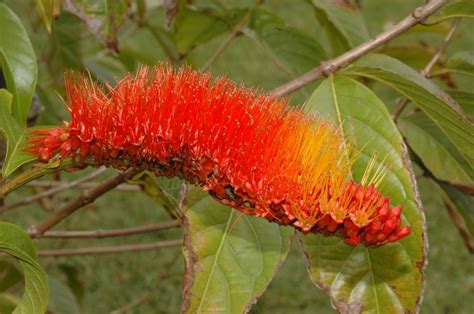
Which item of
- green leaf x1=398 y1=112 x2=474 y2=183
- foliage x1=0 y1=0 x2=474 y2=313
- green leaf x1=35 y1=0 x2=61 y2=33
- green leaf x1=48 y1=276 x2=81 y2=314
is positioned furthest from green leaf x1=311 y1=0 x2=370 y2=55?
green leaf x1=48 y1=276 x2=81 y2=314

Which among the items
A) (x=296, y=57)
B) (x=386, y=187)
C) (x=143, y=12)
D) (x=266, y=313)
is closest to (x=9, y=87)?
(x=386, y=187)

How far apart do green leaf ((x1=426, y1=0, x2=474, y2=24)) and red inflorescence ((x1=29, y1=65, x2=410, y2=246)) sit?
1.16 feet

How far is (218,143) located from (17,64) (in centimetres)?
39

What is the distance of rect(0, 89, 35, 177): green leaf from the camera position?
3.60 feet

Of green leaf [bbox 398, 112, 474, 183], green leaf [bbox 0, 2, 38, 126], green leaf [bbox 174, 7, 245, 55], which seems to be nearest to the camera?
green leaf [bbox 0, 2, 38, 126]

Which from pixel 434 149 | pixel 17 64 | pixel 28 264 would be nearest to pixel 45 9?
pixel 17 64

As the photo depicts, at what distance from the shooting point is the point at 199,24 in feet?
6.61

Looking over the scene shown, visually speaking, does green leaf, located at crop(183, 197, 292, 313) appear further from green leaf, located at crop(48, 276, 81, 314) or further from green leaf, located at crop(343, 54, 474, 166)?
green leaf, located at crop(48, 276, 81, 314)

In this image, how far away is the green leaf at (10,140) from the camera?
1.10 metres

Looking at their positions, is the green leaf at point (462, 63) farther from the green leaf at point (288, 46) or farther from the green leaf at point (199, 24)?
the green leaf at point (199, 24)

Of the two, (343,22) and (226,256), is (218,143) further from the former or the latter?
(343,22)

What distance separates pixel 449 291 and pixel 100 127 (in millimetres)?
3187

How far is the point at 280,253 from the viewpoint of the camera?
121 cm

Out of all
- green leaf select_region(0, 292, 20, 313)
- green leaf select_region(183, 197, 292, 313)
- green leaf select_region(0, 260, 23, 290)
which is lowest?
green leaf select_region(0, 260, 23, 290)
